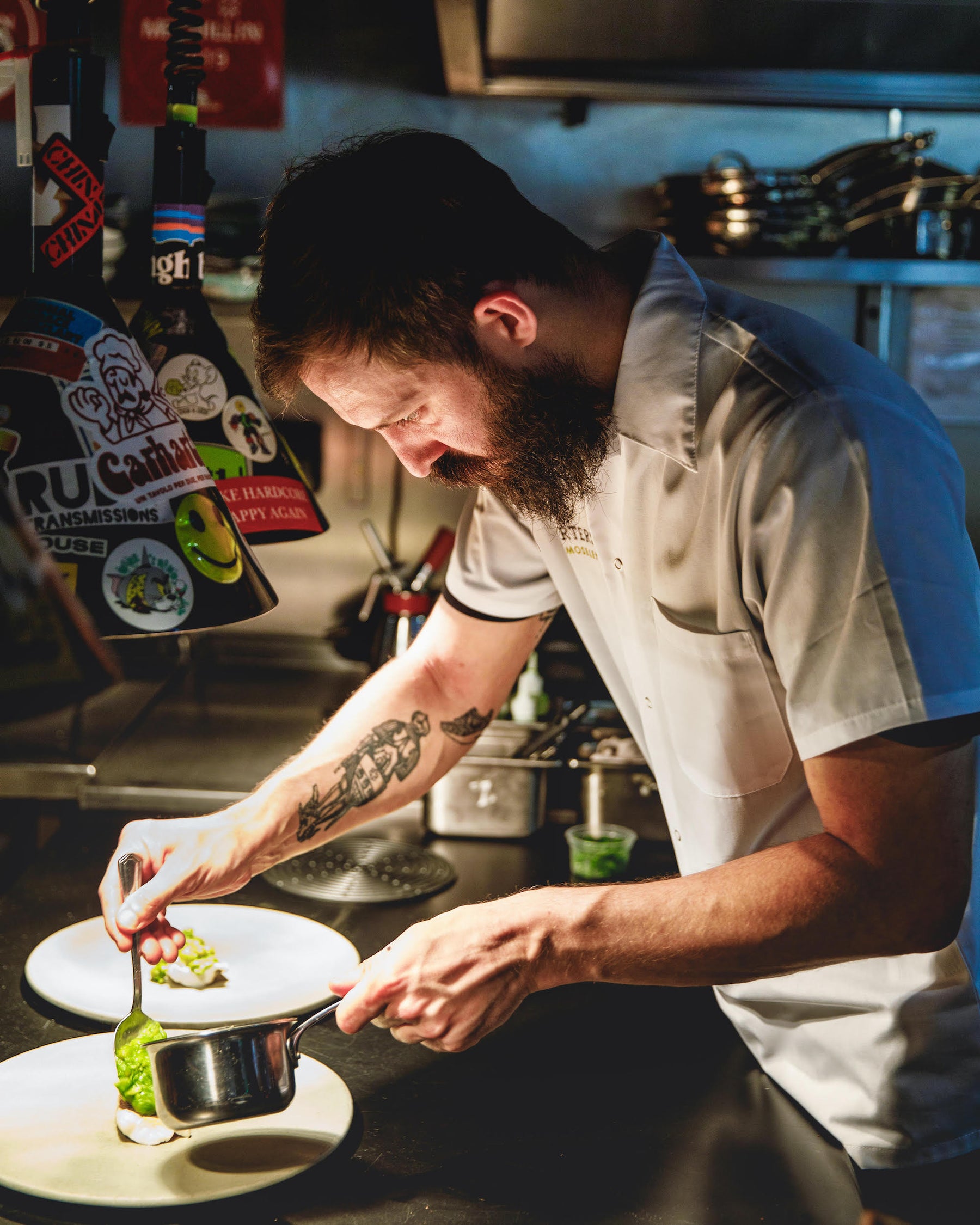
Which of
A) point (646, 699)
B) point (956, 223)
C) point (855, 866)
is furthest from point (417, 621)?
point (855, 866)

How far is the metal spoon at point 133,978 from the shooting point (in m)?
1.09

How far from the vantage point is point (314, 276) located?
1.05 metres

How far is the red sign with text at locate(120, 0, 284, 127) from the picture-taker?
229 centimetres

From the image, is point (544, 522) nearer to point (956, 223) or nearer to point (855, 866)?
point (855, 866)

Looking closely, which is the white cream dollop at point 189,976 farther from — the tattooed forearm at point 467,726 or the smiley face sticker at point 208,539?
the smiley face sticker at point 208,539

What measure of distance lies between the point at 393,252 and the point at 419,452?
0.21 meters

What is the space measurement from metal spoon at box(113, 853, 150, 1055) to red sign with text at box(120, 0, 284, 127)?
168 centimetres

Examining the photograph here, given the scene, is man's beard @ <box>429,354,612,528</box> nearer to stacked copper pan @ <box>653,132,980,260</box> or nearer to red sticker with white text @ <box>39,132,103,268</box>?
red sticker with white text @ <box>39,132,103,268</box>

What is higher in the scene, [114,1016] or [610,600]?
[610,600]

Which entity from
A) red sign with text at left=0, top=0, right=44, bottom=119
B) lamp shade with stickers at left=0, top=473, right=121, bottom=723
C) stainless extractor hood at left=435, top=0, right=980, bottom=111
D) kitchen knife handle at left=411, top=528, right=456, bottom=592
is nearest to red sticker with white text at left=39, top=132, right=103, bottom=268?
red sign with text at left=0, top=0, right=44, bottom=119

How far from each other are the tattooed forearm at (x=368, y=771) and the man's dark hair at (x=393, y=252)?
489 mm

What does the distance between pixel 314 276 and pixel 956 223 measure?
1.91m

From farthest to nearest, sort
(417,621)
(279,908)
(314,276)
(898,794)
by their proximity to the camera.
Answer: (417,621), (279,908), (314,276), (898,794)

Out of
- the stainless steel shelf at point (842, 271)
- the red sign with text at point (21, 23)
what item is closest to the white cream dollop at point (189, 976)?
the red sign with text at point (21, 23)
